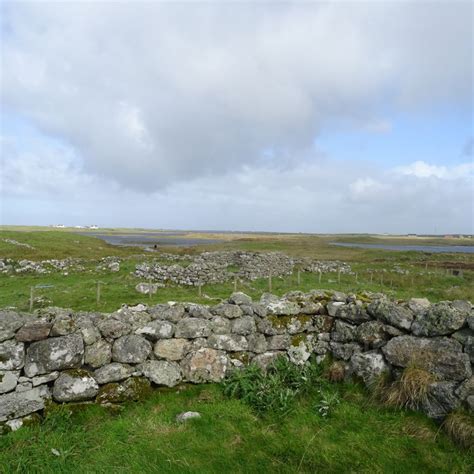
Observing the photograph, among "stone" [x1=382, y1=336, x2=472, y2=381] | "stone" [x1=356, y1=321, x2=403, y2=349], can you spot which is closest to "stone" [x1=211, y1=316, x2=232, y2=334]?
"stone" [x1=356, y1=321, x2=403, y2=349]

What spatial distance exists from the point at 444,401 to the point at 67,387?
5.87 metres

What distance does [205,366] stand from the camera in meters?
6.11

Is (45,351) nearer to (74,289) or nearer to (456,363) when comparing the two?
(456,363)

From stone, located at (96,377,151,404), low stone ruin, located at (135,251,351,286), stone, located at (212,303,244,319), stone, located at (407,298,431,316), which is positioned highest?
stone, located at (407,298,431,316)

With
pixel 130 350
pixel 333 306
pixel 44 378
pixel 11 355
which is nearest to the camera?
pixel 11 355

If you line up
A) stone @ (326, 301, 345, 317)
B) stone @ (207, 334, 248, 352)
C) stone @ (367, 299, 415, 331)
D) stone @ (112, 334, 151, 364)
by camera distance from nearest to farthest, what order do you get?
stone @ (112, 334, 151, 364)
stone @ (367, 299, 415, 331)
stone @ (207, 334, 248, 352)
stone @ (326, 301, 345, 317)

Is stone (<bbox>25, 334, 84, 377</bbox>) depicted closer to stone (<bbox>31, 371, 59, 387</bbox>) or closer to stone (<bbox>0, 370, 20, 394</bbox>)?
stone (<bbox>31, 371, 59, 387</bbox>)

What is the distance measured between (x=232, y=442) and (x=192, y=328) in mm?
2169

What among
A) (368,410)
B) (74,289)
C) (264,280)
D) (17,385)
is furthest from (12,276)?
(368,410)

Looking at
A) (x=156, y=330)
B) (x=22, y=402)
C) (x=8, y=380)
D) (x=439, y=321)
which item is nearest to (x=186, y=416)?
(x=156, y=330)

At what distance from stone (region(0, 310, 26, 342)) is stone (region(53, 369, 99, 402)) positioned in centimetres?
104

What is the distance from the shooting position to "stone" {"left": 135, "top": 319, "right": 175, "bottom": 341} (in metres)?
5.99

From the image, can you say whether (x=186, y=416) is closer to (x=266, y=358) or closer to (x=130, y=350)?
(x=130, y=350)

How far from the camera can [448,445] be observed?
14.4 feet
